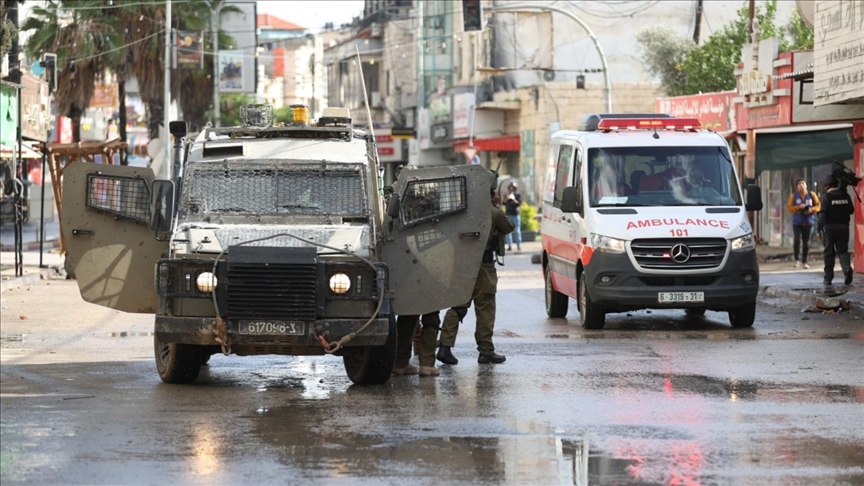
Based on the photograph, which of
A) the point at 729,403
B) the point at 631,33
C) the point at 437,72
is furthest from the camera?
the point at 437,72

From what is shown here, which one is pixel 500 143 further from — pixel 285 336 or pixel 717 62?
pixel 285 336

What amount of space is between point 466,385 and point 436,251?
1.14 meters

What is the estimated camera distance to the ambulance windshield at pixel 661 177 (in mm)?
17594

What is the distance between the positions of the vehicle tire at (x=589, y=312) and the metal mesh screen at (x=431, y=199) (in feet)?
17.4

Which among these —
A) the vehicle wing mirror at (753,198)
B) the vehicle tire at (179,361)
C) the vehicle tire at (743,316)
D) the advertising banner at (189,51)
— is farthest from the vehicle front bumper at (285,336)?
the advertising banner at (189,51)

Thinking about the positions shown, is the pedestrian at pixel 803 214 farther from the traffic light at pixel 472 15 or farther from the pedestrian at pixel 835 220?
the traffic light at pixel 472 15

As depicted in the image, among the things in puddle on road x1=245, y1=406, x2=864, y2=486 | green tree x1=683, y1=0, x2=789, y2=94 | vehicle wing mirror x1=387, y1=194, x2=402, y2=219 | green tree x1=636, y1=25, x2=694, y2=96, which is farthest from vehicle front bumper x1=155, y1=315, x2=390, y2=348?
green tree x1=636, y1=25, x2=694, y2=96

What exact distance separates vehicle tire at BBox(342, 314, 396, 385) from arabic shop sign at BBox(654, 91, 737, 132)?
939 inches

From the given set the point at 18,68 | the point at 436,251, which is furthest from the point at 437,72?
the point at 436,251

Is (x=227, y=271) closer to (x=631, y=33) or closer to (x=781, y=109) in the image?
(x=781, y=109)

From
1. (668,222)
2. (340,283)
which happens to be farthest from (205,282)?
(668,222)

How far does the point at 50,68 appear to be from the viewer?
3856 centimetres

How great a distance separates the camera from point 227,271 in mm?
11273

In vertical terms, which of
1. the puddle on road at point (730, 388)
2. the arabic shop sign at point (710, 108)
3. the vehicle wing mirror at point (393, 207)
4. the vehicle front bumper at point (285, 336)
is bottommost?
the puddle on road at point (730, 388)
